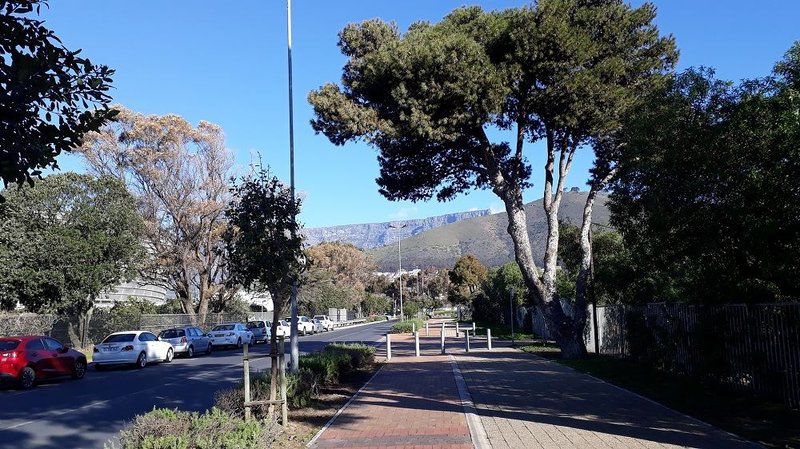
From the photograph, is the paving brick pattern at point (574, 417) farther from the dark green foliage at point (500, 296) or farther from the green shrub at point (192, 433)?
the dark green foliage at point (500, 296)

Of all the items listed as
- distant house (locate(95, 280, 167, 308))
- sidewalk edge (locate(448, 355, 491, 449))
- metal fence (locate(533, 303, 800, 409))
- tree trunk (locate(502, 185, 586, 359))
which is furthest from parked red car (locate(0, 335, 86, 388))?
distant house (locate(95, 280, 167, 308))

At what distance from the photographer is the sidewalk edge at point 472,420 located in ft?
28.2

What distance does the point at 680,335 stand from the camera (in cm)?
1527

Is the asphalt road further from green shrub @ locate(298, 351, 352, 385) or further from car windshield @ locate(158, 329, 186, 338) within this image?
car windshield @ locate(158, 329, 186, 338)

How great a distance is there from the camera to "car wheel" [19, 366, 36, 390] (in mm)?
18039

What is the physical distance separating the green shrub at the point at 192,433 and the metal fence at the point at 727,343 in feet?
26.8

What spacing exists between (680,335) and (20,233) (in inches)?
1066

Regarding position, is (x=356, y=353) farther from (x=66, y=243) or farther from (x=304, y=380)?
(x=66, y=243)

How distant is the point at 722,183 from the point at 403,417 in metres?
6.45

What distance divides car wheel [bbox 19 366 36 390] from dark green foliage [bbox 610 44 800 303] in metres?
16.2

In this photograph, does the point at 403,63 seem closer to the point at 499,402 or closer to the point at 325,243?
the point at 499,402

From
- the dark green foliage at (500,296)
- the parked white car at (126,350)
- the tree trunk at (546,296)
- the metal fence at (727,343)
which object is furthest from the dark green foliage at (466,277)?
the metal fence at (727,343)

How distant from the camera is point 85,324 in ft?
106

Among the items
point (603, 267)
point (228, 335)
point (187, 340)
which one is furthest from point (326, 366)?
point (228, 335)
